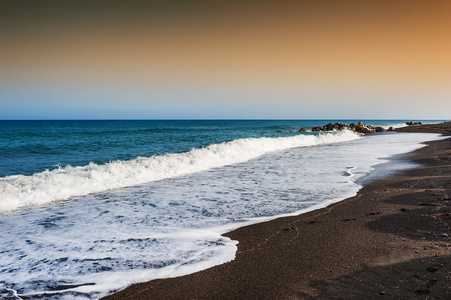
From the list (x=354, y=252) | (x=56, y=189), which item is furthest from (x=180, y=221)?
(x=56, y=189)

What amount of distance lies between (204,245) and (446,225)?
12.6 feet

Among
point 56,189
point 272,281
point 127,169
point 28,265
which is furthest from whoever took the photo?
point 127,169

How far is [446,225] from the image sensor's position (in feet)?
14.9

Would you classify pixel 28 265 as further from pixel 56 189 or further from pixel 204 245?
pixel 56 189

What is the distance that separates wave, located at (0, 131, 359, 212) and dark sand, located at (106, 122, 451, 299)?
5.63 meters

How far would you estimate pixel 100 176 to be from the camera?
375 inches

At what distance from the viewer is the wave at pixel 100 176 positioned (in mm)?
7434

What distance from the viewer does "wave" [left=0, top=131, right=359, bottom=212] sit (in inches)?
293

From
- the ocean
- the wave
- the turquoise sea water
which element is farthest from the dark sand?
the turquoise sea water

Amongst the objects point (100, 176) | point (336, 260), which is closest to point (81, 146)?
point (100, 176)

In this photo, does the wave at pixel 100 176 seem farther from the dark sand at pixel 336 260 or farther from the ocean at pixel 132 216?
the dark sand at pixel 336 260

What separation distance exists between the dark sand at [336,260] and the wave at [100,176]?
18.5 ft

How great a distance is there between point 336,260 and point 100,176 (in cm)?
814

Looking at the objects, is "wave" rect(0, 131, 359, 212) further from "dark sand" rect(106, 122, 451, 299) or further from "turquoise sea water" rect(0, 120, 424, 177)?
"dark sand" rect(106, 122, 451, 299)
